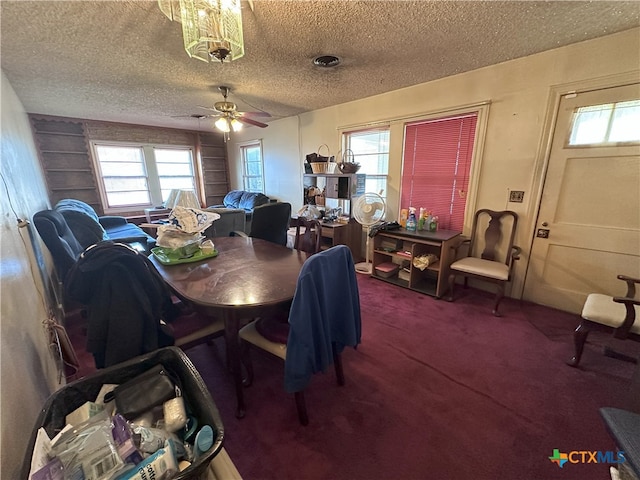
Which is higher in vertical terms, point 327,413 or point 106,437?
point 106,437

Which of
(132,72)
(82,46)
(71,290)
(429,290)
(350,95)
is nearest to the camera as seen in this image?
(71,290)

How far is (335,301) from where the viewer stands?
1.44 meters

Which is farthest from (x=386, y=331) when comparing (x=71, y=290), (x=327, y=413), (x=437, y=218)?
(x=71, y=290)

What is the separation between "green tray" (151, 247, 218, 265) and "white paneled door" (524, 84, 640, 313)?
Answer: 121 inches

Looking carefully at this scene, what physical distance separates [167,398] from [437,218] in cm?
308

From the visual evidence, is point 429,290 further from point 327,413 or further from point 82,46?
point 82,46

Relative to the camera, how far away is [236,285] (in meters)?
1.45

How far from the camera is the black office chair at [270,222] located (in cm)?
268

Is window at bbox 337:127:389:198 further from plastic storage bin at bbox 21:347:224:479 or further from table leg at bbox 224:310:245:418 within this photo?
plastic storage bin at bbox 21:347:224:479

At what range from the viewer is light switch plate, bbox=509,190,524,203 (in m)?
2.50

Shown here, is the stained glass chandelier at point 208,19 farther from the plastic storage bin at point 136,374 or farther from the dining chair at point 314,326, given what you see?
the plastic storage bin at point 136,374

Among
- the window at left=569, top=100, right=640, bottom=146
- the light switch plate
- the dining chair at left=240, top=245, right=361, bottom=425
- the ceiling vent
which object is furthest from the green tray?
the window at left=569, top=100, right=640, bottom=146

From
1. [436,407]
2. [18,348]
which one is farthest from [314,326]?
[18,348]

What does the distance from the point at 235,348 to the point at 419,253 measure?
2341mm
